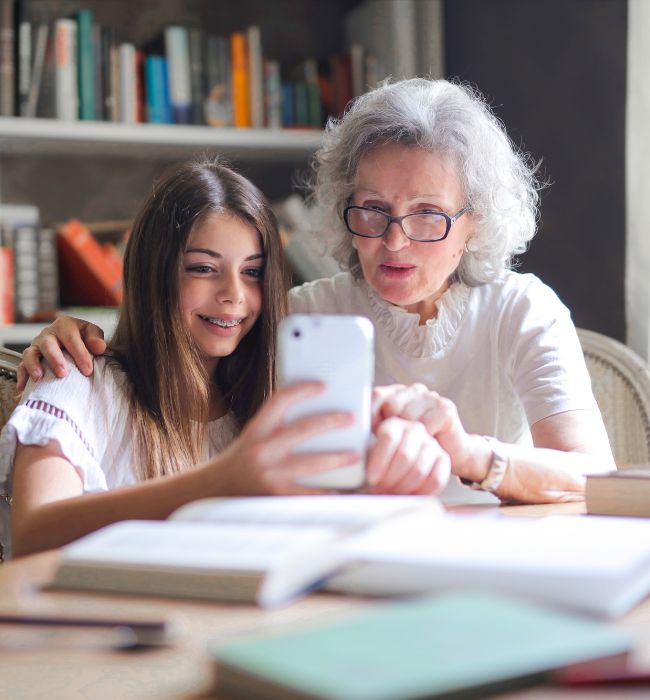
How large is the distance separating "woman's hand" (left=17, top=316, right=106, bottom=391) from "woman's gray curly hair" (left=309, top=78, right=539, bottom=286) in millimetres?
527

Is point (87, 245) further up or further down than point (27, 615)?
further up

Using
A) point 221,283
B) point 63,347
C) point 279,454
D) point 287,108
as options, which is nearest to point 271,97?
point 287,108

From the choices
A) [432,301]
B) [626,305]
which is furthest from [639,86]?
[432,301]

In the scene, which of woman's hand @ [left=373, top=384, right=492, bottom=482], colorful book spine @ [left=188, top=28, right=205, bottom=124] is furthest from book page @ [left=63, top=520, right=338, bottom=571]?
colorful book spine @ [left=188, top=28, right=205, bottom=124]

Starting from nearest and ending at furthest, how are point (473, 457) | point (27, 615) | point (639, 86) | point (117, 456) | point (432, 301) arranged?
1. point (27, 615)
2. point (473, 457)
3. point (117, 456)
4. point (432, 301)
5. point (639, 86)

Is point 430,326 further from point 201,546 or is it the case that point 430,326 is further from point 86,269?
point 86,269

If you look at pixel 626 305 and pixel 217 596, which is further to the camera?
pixel 626 305

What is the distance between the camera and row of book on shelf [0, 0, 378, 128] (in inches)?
105

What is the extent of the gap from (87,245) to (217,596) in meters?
2.16

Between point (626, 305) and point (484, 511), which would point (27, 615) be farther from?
point (626, 305)

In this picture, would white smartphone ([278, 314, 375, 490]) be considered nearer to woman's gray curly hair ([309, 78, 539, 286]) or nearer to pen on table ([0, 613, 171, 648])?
pen on table ([0, 613, 171, 648])

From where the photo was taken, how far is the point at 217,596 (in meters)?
0.68

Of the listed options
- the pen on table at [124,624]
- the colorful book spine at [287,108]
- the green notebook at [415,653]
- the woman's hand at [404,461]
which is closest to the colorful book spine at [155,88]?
the colorful book spine at [287,108]

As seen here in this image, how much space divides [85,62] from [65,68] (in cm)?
6
